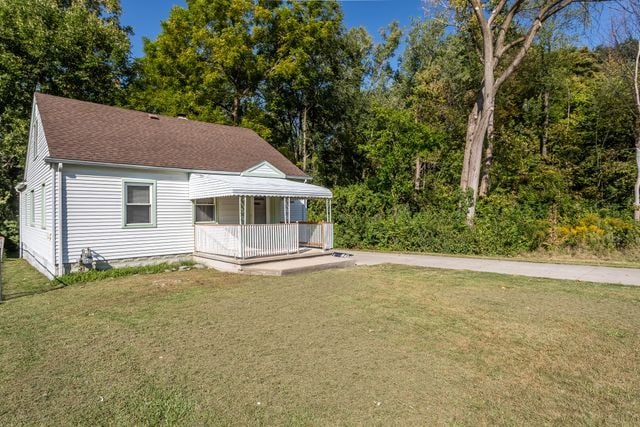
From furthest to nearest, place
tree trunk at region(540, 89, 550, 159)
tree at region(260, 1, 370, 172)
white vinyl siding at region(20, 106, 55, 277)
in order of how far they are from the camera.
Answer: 1. tree at region(260, 1, 370, 172)
2. tree trunk at region(540, 89, 550, 159)
3. white vinyl siding at region(20, 106, 55, 277)

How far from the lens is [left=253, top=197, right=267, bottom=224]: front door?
46.2 ft

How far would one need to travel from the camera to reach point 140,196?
11328mm

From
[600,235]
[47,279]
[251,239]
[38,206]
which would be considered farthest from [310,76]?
[47,279]

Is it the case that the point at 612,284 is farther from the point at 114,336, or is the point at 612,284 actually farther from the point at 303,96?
the point at 303,96

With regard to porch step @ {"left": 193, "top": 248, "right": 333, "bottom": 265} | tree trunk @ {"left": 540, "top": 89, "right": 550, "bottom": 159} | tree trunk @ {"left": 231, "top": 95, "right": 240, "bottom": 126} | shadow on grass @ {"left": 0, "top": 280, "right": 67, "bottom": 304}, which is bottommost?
shadow on grass @ {"left": 0, "top": 280, "right": 67, "bottom": 304}

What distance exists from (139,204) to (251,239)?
354 cm

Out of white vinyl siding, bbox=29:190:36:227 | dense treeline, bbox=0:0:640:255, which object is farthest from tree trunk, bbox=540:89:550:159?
white vinyl siding, bbox=29:190:36:227

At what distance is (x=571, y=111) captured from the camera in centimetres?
2256

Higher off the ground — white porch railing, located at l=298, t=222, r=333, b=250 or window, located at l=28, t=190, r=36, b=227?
window, located at l=28, t=190, r=36, b=227

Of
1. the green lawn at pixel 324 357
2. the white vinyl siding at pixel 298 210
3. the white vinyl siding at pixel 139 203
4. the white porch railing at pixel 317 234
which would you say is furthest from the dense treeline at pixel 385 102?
the white vinyl siding at pixel 139 203

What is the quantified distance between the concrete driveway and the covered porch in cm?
200

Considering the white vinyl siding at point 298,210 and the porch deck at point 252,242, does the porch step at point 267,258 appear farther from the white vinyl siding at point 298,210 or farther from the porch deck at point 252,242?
the white vinyl siding at point 298,210

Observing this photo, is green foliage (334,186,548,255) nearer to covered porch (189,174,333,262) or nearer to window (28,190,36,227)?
covered porch (189,174,333,262)

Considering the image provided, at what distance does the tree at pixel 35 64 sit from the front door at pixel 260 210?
1227 centimetres
